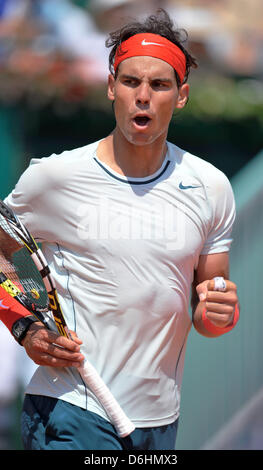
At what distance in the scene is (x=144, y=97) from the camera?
3.25 meters

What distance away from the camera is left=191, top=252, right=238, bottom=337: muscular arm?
3.25 meters

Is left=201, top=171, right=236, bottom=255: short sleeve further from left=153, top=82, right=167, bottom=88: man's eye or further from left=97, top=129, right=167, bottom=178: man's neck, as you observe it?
left=153, top=82, right=167, bottom=88: man's eye

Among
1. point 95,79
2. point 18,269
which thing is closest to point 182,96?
point 18,269

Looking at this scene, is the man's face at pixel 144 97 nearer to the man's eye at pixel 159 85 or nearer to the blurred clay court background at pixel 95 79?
the man's eye at pixel 159 85

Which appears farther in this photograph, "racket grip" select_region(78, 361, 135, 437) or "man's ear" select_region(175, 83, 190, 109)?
"man's ear" select_region(175, 83, 190, 109)

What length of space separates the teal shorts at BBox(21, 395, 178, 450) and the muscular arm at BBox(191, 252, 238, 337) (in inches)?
19.6

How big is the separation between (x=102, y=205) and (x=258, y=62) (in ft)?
32.7

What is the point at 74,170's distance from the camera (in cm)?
339

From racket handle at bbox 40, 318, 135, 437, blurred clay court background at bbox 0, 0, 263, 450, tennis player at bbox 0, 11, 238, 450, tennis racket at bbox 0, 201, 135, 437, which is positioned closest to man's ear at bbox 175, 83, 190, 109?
tennis player at bbox 0, 11, 238, 450

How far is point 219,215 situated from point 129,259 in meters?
0.43

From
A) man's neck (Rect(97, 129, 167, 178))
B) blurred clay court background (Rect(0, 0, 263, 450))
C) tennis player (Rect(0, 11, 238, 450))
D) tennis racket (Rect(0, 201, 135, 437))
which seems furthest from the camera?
blurred clay court background (Rect(0, 0, 263, 450))

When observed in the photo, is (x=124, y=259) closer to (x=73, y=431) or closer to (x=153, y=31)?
(x=73, y=431)

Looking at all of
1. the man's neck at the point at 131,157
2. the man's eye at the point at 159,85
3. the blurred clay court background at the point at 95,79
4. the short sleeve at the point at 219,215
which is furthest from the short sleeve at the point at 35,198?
the blurred clay court background at the point at 95,79
